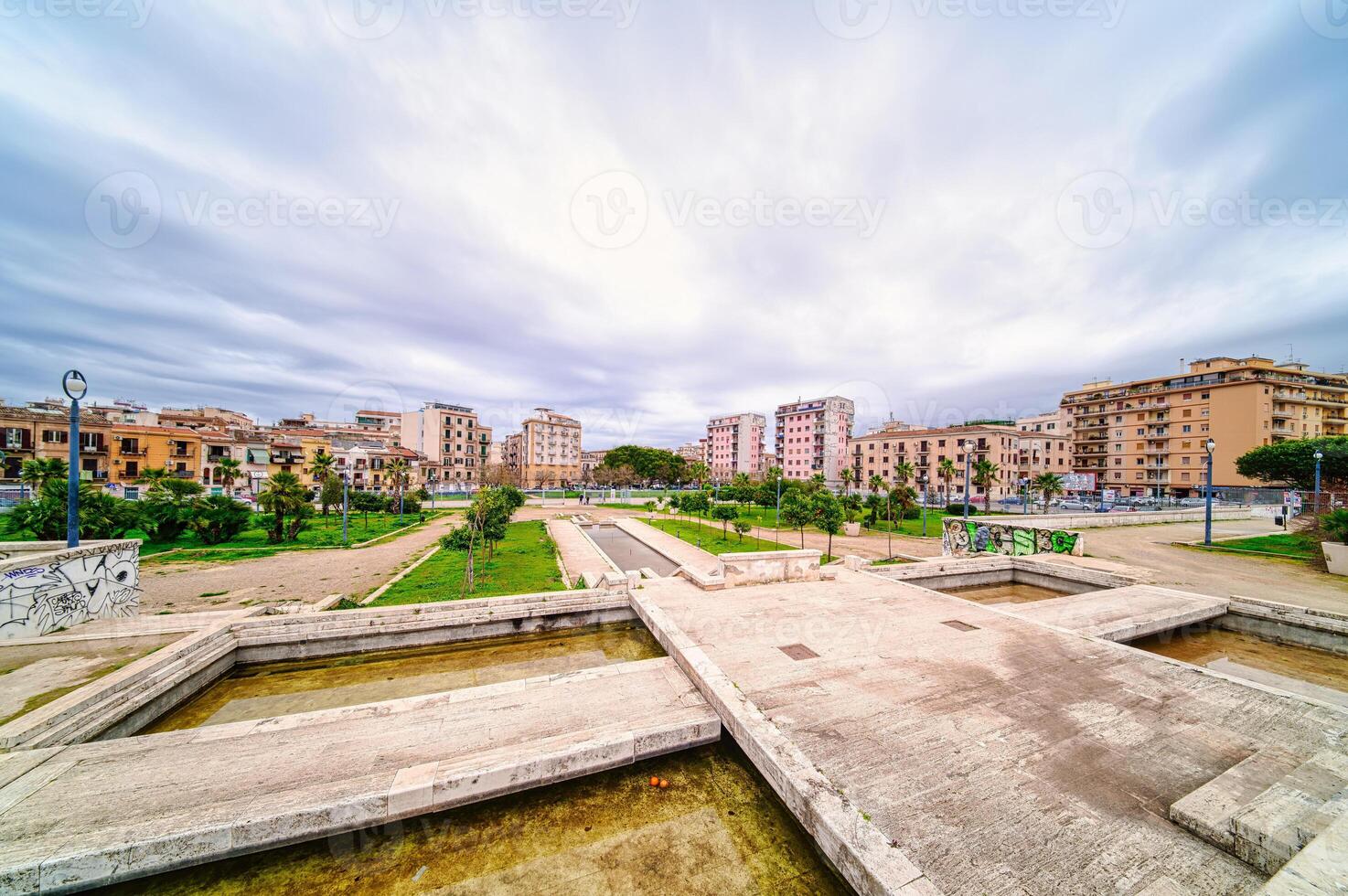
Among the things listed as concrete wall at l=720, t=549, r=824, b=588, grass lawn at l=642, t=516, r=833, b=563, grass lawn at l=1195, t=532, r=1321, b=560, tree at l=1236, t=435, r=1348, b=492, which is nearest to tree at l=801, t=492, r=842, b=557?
grass lawn at l=642, t=516, r=833, b=563

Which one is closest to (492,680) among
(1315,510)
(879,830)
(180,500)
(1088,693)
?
(879,830)

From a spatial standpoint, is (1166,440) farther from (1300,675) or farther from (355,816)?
(355,816)

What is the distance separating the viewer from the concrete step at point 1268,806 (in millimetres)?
3604

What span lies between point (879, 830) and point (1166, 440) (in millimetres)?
88086

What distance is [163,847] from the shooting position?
3.76 m

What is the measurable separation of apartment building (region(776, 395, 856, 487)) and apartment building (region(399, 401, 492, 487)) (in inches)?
2210

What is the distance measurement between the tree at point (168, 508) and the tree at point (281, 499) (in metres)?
2.80

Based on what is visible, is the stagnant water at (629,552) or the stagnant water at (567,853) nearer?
the stagnant water at (567,853)

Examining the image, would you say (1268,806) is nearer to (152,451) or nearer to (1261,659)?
(1261,659)

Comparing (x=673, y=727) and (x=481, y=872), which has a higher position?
(x=673, y=727)

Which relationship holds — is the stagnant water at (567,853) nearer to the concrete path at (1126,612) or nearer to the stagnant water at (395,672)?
the stagnant water at (395,672)

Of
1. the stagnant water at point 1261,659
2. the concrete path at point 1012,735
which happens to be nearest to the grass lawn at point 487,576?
the concrete path at point 1012,735

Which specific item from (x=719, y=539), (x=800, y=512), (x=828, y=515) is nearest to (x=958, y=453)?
(x=719, y=539)

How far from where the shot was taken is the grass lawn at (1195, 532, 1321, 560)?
708 inches
